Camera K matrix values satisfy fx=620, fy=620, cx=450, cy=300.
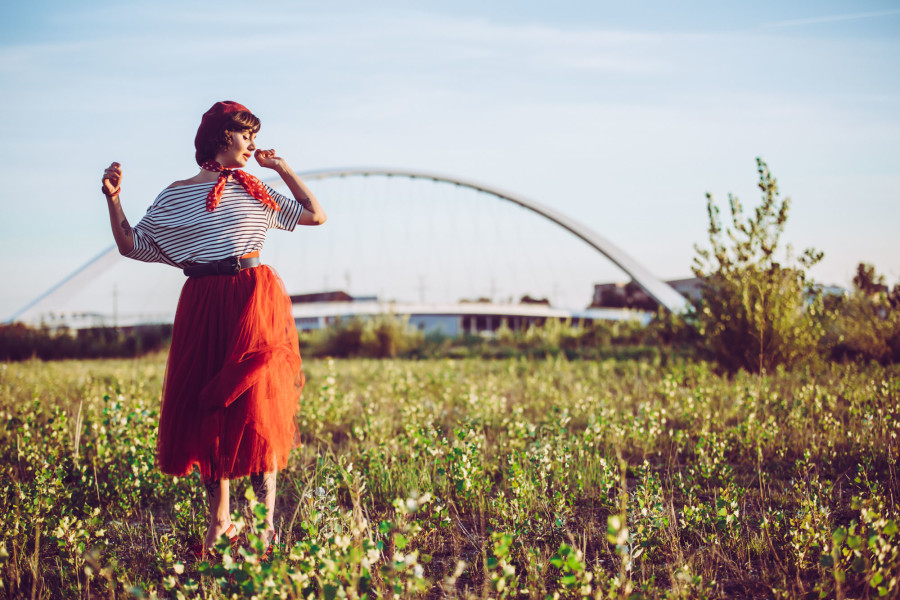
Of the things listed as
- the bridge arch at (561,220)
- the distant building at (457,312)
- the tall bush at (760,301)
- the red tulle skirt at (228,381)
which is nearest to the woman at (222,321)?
the red tulle skirt at (228,381)

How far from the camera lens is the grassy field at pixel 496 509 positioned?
179 cm

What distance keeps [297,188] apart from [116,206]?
67 centimetres

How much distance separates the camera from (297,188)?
254 cm

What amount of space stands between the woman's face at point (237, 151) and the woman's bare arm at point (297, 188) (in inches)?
2.0

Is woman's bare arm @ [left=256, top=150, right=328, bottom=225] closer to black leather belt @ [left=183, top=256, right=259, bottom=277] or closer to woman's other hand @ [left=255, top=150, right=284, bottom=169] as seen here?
woman's other hand @ [left=255, top=150, right=284, bottom=169]

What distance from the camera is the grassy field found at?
179cm

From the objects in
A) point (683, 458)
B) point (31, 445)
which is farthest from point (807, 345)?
point (31, 445)

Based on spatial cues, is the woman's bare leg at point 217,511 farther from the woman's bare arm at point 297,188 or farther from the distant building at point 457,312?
the distant building at point 457,312

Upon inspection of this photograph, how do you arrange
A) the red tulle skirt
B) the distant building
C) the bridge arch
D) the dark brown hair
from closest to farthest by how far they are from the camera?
Result: the red tulle skirt → the dark brown hair → the bridge arch → the distant building

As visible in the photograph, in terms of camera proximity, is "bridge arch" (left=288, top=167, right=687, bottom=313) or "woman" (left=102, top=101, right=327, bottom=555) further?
"bridge arch" (left=288, top=167, right=687, bottom=313)

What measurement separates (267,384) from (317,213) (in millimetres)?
737

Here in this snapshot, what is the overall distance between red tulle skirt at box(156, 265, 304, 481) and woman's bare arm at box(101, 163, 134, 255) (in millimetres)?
278


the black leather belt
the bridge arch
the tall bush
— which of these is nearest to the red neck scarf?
the black leather belt

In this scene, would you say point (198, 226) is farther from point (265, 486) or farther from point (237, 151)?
point (265, 486)
